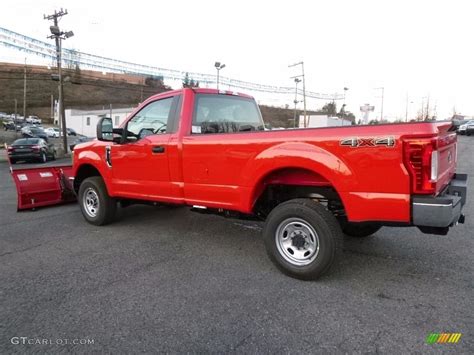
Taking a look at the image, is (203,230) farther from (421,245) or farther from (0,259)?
(421,245)

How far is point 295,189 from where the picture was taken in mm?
4477

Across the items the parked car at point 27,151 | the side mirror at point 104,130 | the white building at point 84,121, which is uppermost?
the white building at point 84,121

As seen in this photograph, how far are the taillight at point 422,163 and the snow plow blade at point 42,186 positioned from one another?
6.66 metres

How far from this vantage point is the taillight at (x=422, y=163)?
3125mm

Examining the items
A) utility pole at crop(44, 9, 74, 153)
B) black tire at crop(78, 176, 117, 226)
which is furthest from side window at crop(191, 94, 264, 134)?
utility pole at crop(44, 9, 74, 153)

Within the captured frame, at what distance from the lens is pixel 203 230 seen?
19.5 feet

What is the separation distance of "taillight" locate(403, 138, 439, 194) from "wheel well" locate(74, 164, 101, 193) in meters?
5.09

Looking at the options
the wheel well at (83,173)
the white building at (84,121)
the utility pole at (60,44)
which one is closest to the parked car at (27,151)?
the utility pole at (60,44)

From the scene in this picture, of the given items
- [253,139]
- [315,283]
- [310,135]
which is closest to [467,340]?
[315,283]

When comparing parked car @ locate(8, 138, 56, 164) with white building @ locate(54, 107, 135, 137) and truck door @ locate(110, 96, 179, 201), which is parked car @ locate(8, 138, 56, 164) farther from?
white building @ locate(54, 107, 135, 137)

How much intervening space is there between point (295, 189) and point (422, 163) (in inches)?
63.2

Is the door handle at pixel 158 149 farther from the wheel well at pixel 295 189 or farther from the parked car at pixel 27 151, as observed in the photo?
the parked car at pixel 27 151

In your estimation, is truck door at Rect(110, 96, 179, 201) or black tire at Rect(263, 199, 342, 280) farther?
truck door at Rect(110, 96, 179, 201)

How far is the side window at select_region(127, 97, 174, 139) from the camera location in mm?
5179
